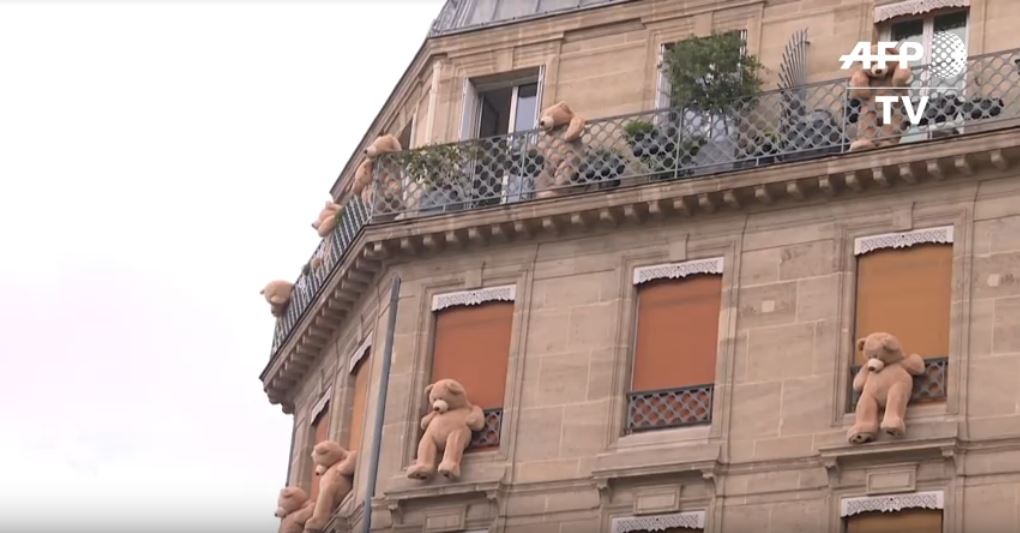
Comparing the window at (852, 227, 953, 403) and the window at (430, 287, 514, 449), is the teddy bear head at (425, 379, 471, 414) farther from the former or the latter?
the window at (852, 227, 953, 403)

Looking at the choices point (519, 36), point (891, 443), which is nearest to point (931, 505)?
point (891, 443)

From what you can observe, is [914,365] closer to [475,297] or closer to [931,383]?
[931,383]

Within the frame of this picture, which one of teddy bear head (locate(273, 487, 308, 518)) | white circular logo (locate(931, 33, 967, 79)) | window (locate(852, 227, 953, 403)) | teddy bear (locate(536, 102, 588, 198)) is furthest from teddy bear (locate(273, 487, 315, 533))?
white circular logo (locate(931, 33, 967, 79))

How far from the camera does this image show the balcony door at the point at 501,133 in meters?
38.3

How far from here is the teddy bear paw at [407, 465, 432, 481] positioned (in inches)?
1443

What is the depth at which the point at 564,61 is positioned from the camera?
39656 mm

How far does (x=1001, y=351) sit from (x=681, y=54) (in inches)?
224

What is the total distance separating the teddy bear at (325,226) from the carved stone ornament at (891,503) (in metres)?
9.11

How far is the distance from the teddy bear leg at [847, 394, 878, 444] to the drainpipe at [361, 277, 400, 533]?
5.89 m

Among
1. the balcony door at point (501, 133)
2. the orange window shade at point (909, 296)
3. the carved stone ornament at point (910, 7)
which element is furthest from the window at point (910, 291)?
the balcony door at point (501, 133)

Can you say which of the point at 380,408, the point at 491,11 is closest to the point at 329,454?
the point at 380,408

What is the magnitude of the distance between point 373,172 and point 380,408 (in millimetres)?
3252

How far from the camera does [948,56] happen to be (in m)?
37.1

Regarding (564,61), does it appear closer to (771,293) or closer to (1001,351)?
(771,293)
